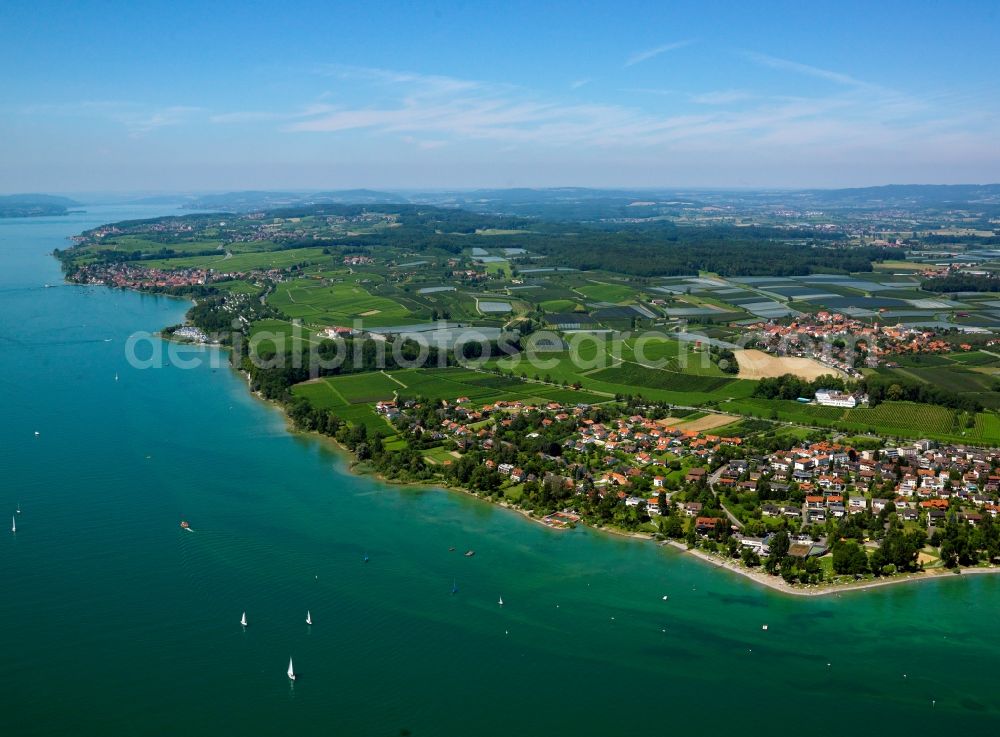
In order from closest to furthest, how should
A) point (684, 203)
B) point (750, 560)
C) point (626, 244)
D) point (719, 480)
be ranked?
point (750, 560)
point (719, 480)
point (626, 244)
point (684, 203)

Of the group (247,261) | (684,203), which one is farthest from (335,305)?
(684,203)

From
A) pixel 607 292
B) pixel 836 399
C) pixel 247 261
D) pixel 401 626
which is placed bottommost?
pixel 401 626

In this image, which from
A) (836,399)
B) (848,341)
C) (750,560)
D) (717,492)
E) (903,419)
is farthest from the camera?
(848,341)

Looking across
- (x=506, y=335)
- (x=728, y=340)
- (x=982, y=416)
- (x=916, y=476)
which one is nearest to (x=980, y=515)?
(x=916, y=476)

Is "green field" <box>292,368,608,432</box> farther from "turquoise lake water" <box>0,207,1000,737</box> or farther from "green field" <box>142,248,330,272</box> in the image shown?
"green field" <box>142,248,330,272</box>

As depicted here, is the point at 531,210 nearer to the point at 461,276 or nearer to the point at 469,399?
the point at 461,276

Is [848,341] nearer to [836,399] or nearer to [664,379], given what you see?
[836,399]

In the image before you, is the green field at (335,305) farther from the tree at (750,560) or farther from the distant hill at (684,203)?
the distant hill at (684,203)

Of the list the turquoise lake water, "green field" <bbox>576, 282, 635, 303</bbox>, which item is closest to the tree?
the turquoise lake water

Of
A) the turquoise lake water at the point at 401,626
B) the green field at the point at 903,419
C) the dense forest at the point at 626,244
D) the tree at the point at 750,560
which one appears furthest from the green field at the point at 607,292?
the tree at the point at 750,560
